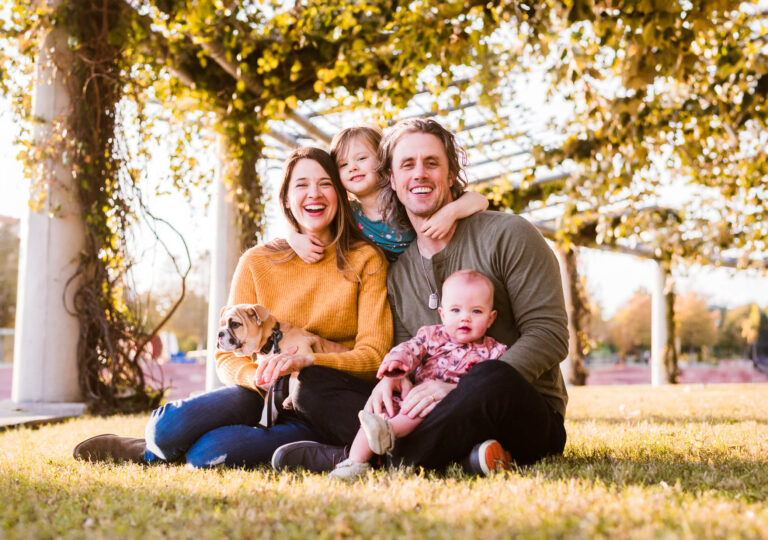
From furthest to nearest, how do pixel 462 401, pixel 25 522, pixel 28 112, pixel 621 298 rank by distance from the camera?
pixel 621 298 < pixel 28 112 < pixel 462 401 < pixel 25 522

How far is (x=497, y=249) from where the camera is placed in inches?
116

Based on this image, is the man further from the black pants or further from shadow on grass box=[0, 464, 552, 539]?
shadow on grass box=[0, 464, 552, 539]

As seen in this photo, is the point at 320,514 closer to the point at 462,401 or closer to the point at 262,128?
the point at 462,401

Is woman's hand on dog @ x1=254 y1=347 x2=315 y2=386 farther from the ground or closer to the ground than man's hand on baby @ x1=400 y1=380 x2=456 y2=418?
farther from the ground

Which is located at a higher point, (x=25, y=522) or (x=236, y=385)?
(x=236, y=385)

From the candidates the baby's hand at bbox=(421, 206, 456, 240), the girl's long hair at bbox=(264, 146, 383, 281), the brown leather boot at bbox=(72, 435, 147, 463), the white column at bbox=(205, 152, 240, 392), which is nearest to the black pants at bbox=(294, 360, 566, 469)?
the baby's hand at bbox=(421, 206, 456, 240)

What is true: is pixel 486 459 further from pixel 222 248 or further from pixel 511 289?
pixel 222 248

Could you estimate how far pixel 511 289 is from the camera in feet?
9.53

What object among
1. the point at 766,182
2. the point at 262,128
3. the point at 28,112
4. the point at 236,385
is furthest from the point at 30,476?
the point at 766,182

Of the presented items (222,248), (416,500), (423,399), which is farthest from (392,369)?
(222,248)

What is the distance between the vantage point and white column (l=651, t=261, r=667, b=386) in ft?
56.7

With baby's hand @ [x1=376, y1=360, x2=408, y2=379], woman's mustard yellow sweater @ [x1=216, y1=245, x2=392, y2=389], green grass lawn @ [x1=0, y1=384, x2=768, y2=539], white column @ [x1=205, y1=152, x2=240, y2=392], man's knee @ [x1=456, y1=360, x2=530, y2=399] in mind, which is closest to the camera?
→ green grass lawn @ [x1=0, y1=384, x2=768, y2=539]

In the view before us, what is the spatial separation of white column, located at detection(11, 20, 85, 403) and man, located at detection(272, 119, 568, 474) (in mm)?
4163

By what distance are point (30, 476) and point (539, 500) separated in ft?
6.64
